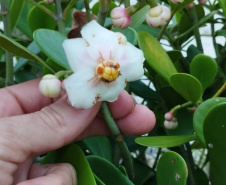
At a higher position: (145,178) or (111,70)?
(111,70)

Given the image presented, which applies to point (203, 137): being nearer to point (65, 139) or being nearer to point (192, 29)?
point (65, 139)

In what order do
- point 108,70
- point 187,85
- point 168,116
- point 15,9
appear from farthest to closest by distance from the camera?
point 15,9
point 168,116
point 187,85
point 108,70

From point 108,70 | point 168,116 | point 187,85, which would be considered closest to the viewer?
point 108,70

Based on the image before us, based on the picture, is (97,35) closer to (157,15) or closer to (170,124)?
(157,15)

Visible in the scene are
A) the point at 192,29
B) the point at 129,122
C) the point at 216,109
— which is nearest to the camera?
the point at 216,109

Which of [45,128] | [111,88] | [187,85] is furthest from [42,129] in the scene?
[187,85]

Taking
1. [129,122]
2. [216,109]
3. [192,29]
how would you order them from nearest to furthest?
[216,109], [129,122], [192,29]

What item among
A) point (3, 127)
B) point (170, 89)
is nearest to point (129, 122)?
point (170, 89)
